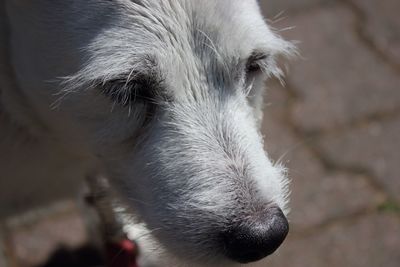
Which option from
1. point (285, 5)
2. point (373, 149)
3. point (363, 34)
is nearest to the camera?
point (373, 149)

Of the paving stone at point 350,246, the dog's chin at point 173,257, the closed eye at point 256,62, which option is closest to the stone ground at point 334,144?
the paving stone at point 350,246

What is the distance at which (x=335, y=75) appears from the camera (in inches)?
121

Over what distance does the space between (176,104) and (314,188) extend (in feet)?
3.71

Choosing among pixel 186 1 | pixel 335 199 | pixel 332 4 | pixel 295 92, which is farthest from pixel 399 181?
pixel 186 1

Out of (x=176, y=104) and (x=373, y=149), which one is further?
(x=373, y=149)

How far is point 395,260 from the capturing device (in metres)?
2.39

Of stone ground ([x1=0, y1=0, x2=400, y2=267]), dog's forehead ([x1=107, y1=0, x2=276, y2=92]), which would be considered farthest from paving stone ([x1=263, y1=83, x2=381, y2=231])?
dog's forehead ([x1=107, y1=0, x2=276, y2=92])

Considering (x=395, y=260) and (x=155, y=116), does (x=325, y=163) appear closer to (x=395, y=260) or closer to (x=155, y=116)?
(x=395, y=260)

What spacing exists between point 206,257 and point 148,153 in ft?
0.81

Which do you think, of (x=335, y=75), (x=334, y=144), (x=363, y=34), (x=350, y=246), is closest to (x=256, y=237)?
(x=350, y=246)

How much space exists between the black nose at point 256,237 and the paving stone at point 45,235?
1.09 m

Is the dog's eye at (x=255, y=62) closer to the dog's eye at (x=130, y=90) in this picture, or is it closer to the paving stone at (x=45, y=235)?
the dog's eye at (x=130, y=90)

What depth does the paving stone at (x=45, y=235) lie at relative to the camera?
2.48 meters

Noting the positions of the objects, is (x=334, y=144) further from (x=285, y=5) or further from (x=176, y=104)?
(x=176, y=104)
